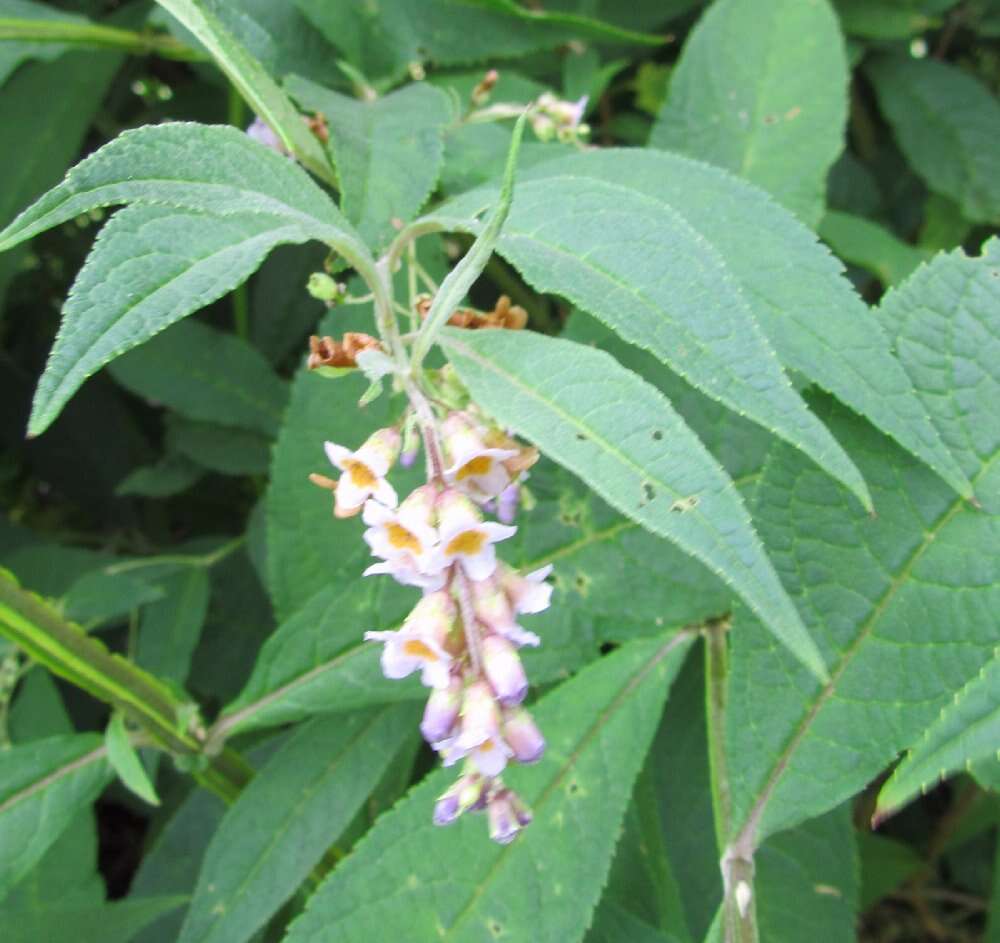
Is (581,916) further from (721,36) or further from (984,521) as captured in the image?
(721,36)

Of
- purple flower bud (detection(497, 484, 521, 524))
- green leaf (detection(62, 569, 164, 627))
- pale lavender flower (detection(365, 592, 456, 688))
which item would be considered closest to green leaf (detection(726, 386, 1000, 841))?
purple flower bud (detection(497, 484, 521, 524))

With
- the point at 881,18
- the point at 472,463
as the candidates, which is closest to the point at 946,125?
the point at 881,18

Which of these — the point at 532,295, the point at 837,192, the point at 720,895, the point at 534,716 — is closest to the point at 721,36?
the point at 532,295

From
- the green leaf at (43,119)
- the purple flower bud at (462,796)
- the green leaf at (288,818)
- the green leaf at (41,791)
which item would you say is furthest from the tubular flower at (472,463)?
the green leaf at (43,119)

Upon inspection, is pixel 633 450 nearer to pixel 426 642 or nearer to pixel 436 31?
pixel 426 642

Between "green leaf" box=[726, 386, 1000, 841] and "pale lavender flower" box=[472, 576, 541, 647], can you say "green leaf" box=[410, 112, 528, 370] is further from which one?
"green leaf" box=[726, 386, 1000, 841]

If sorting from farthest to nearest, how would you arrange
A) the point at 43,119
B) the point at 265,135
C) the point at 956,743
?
the point at 43,119, the point at 265,135, the point at 956,743

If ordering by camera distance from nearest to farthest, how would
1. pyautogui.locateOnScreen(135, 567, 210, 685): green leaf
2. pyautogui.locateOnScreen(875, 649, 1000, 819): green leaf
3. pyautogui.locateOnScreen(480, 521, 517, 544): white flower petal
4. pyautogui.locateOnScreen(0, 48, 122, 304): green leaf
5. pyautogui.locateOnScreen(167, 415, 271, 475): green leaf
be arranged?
pyautogui.locateOnScreen(875, 649, 1000, 819): green leaf → pyautogui.locateOnScreen(480, 521, 517, 544): white flower petal → pyautogui.locateOnScreen(135, 567, 210, 685): green leaf → pyautogui.locateOnScreen(0, 48, 122, 304): green leaf → pyautogui.locateOnScreen(167, 415, 271, 475): green leaf

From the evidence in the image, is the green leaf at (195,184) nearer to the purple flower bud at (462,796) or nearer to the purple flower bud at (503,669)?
the purple flower bud at (503,669)
